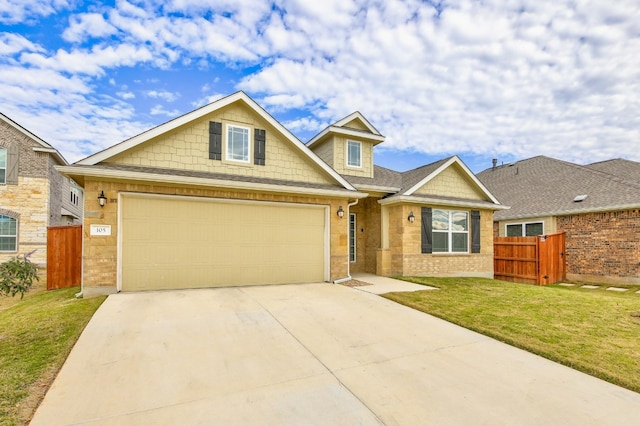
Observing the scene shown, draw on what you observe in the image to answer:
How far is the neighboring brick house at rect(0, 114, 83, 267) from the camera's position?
46.5 feet

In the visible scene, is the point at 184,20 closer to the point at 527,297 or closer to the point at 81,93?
the point at 81,93

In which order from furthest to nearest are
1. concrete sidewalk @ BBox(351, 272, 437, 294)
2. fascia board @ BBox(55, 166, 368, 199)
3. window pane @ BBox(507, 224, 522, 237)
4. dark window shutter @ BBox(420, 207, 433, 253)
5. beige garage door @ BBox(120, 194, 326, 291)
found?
window pane @ BBox(507, 224, 522, 237)
dark window shutter @ BBox(420, 207, 433, 253)
concrete sidewalk @ BBox(351, 272, 437, 294)
beige garage door @ BBox(120, 194, 326, 291)
fascia board @ BBox(55, 166, 368, 199)

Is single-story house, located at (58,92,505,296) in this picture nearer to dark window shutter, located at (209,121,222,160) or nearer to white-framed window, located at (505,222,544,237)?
dark window shutter, located at (209,121,222,160)

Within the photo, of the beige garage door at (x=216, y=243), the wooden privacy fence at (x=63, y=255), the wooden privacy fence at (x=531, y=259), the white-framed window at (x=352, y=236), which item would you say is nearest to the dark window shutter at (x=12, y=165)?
the wooden privacy fence at (x=63, y=255)

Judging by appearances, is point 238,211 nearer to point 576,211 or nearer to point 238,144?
point 238,144

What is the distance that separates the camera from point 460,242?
12500 mm

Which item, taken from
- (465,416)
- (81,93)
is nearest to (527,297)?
(465,416)

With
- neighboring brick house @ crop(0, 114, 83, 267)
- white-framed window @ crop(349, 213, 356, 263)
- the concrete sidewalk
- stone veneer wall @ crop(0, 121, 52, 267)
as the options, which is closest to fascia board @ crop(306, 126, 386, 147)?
white-framed window @ crop(349, 213, 356, 263)

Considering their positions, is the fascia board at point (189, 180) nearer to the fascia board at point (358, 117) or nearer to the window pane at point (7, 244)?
the fascia board at point (358, 117)

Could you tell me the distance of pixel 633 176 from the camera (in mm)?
14695

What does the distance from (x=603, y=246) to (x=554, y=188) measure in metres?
4.24

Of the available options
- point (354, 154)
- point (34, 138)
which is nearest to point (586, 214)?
point (354, 154)

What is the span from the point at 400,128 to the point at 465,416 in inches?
643

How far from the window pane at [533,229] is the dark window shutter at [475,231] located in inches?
184
